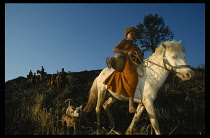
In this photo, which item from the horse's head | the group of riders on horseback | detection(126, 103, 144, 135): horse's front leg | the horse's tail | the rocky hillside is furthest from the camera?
the group of riders on horseback

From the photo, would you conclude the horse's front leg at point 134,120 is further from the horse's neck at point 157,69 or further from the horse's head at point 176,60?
the horse's head at point 176,60

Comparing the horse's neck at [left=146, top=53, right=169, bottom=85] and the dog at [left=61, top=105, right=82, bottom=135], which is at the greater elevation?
the horse's neck at [left=146, top=53, right=169, bottom=85]

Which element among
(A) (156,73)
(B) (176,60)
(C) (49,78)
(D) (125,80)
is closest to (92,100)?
(D) (125,80)

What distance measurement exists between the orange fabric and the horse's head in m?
0.84

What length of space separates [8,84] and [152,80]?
8631 mm

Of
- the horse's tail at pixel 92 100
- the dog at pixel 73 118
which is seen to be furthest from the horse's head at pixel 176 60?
the dog at pixel 73 118

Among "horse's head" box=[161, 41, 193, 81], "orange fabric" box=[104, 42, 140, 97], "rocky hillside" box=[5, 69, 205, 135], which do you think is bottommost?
"rocky hillside" box=[5, 69, 205, 135]

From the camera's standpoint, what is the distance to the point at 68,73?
388 inches

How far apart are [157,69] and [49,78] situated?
22.3 feet

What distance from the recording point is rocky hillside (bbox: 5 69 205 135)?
4759mm

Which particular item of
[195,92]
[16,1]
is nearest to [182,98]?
[195,92]

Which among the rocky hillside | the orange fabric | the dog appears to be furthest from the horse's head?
the dog

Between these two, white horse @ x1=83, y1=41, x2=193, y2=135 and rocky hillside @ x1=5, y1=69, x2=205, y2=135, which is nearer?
white horse @ x1=83, y1=41, x2=193, y2=135

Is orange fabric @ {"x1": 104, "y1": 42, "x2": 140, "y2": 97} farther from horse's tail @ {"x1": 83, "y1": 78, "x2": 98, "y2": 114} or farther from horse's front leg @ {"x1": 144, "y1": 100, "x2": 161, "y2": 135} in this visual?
horse's tail @ {"x1": 83, "y1": 78, "x2": 98, "y2": 114}
